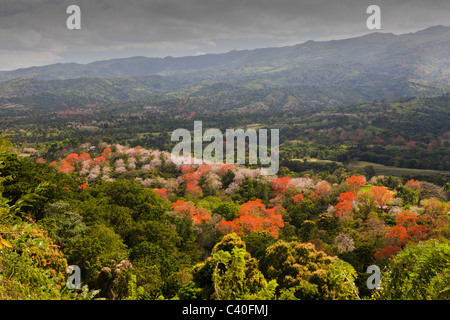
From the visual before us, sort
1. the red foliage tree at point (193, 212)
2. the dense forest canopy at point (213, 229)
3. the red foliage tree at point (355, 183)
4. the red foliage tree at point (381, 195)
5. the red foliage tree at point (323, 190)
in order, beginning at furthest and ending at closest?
1. the red foliage tree at point (355, 183)
2. the red foliage tree at point (323, 190)
3. the red foliage tree at point (381, 195)
4. the red foliage tree at point (193, 212)
5. the dense forest canopy at point (213, 229)

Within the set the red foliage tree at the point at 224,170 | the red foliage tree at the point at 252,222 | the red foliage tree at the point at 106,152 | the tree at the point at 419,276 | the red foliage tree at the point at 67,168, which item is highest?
the tree at the point at 419,276

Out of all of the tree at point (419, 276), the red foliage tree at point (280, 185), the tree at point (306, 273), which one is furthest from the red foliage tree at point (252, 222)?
the tree at point (419, 276)

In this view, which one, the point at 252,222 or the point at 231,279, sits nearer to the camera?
the point at 231,279

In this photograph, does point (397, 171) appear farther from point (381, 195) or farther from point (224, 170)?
point (224, 170)

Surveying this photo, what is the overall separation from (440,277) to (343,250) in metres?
20.9

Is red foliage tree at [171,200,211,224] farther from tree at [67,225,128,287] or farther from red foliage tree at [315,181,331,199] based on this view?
red foliage tree at [315,181,331,199]

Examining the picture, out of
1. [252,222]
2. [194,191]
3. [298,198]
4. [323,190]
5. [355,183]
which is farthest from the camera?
[194,191]

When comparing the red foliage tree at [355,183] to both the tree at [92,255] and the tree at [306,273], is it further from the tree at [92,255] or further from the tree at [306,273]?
the tree at [92,255]

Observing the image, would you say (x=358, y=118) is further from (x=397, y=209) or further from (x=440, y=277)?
(x=440, y=277)

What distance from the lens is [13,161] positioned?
21453 mm

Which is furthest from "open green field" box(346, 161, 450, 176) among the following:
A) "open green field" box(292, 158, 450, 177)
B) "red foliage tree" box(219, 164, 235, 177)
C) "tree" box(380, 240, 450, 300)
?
"tree" box(380, 240, 450, 300)

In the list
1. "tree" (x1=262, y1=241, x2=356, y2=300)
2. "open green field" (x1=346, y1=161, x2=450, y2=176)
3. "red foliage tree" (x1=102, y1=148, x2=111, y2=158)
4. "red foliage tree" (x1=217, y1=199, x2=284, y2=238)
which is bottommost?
"open green field" (x1=346, y1=161, x2=450, y2=176)

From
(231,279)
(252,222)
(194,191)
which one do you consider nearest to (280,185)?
(194,191)

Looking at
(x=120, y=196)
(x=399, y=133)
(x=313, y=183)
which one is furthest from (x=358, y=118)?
(x=120, y=196)
